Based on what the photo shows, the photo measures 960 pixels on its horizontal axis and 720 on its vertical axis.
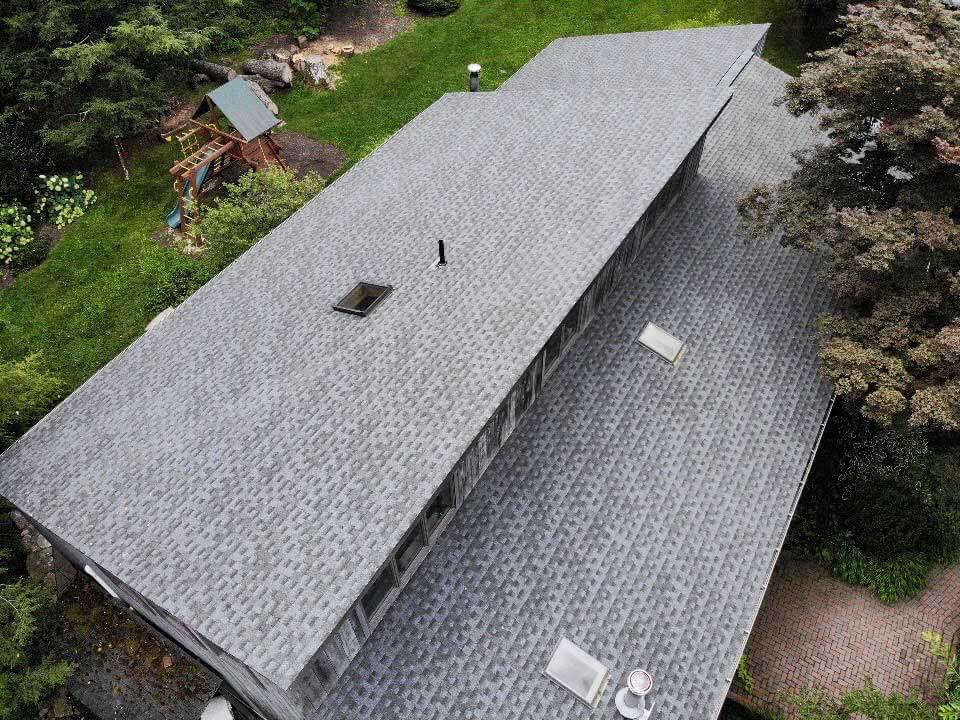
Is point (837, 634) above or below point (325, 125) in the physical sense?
below

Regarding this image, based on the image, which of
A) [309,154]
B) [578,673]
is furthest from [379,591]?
[309,154]

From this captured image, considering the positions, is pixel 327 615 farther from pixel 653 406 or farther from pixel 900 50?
pixel 900 50

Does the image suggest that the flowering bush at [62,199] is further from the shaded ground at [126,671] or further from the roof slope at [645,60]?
the roof slope at [645,60]

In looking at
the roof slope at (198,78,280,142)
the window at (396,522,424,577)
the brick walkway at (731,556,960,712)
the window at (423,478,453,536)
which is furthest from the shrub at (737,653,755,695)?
the roof slope at (198,78,280,142)

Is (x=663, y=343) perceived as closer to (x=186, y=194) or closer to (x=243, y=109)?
(x=243, y=109)

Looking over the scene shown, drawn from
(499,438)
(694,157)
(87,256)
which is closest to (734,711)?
(499,438)

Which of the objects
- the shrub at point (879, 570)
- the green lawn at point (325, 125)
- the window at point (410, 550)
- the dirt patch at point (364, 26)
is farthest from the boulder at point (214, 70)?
the shrub at point (879, 570)

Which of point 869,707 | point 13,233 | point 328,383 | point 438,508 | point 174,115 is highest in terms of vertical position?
point 328,383
